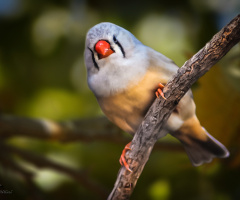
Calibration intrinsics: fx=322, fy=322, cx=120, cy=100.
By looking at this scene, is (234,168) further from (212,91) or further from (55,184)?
(55,184)

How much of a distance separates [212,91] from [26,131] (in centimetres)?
49

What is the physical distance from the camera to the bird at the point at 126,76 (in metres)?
0.53

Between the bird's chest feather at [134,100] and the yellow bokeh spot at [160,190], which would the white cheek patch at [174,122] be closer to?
the bird's chest feather at [134,100]

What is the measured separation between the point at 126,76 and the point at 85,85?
405 mm

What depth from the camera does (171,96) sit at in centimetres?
47

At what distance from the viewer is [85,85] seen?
36.1 inches

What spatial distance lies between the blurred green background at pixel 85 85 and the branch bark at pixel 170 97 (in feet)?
0.69

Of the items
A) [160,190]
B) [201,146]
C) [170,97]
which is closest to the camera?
[170,97]

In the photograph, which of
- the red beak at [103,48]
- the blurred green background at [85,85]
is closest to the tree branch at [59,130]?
the blurred green background at [85,85]

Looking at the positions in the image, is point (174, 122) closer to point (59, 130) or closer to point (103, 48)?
point (103, 48)

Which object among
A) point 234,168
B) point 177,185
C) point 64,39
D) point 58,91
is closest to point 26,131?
point 58,91

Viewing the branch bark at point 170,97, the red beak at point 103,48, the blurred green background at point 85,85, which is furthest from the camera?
the blurred green background at point 85,85

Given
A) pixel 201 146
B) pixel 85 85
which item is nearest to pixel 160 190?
pixel 201 146

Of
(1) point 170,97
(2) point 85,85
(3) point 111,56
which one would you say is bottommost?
(1) point 170,97
